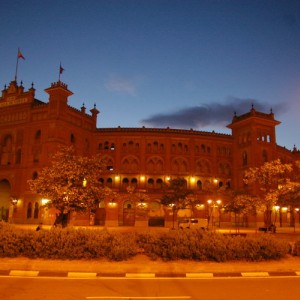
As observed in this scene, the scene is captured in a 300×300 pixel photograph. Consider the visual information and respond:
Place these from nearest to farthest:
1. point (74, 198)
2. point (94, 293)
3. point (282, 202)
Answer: point (94, 293), point (74, 198), point (282, 202)

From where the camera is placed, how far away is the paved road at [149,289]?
9383 mm

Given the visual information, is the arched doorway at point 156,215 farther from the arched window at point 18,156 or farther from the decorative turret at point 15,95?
the decorative turret at point 15,95

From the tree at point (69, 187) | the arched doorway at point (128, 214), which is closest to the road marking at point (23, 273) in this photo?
the tree at point (69, 187)

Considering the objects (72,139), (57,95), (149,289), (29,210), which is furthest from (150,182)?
(149,289)

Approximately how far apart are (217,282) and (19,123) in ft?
180

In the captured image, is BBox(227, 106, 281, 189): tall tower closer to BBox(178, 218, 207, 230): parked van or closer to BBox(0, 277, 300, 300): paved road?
BBox(178, 218, 207, 230): parked van

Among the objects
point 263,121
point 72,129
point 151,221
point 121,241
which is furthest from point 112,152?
point 121,241

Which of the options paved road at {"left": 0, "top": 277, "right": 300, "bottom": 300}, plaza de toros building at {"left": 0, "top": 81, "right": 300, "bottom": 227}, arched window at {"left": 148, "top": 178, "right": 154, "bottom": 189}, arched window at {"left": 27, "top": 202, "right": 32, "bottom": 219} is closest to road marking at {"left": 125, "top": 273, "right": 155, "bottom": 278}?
paved road at {"left": 0, "top": 277, "right": 300, "bottom": 300}

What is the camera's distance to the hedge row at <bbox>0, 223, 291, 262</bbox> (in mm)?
13938

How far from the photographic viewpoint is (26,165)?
190ft

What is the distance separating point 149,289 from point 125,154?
2144 inches

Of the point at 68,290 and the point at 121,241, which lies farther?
the point at 121,241

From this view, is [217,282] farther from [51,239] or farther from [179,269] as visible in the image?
[51,239]

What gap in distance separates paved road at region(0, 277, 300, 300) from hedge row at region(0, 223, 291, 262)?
7.45 ft
